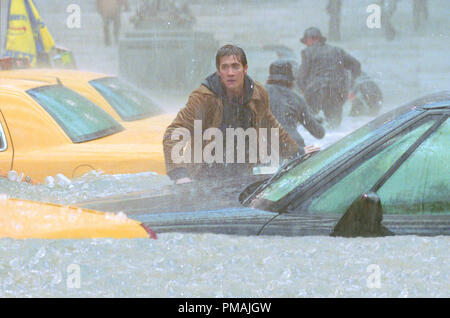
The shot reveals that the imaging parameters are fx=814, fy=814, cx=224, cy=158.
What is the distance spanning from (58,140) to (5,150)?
39cm

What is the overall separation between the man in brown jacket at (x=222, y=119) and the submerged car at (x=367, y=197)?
142 centimetres

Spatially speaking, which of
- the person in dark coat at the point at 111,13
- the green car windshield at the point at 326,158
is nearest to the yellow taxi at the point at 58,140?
the green car windshield at the point at 326,158

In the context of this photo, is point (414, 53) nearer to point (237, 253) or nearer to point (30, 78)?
point (30, 78)

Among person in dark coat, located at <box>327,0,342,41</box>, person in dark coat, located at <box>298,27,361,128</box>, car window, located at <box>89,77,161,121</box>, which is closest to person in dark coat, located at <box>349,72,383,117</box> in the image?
person in dark coat, located at <box>298,27,361,128</box>

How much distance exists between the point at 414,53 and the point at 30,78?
448 inches

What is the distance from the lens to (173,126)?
5.02 metres

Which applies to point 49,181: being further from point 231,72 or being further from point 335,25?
point 335,25

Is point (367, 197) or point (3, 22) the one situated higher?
point (3, 22)

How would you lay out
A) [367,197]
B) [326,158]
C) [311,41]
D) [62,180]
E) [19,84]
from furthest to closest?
[311,41] < [19,84] < [62,180] < [326,158] < [367,197]

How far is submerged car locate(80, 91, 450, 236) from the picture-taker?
3311 millimetres

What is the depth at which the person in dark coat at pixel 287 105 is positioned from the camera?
7016 mm

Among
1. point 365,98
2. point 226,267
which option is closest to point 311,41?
point 365,98

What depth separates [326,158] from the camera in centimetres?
371
